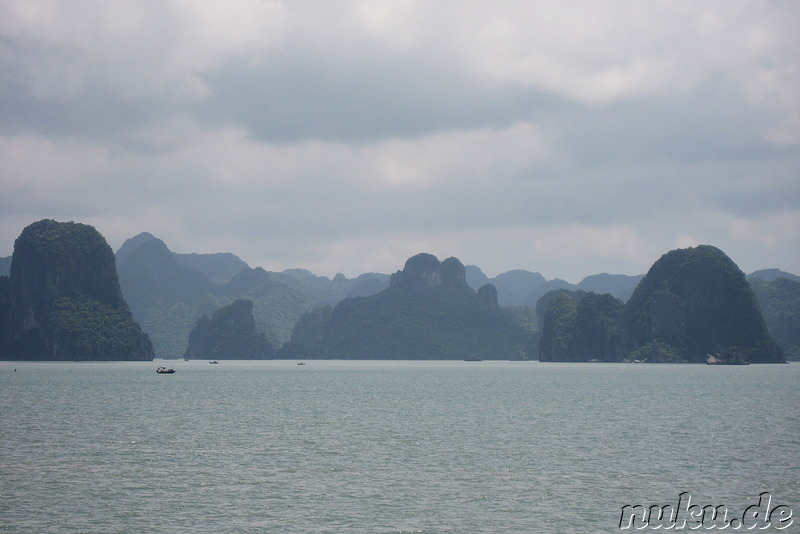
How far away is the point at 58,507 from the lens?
34.5 m

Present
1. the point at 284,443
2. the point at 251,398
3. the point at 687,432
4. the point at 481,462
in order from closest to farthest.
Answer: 1. the point at 481,462
2. the point at 284,443
3. the point at 687,432
4. the point at 251,398

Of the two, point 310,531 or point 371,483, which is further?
point 371,483

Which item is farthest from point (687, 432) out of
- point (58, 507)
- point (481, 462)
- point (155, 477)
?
point (58, 507)

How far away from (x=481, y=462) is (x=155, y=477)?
58.4 ft

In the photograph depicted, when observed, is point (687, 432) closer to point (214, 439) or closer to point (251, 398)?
point (214, 439)

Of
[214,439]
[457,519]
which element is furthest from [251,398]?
[457,519]

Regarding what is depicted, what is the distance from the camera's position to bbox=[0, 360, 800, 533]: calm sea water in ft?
109

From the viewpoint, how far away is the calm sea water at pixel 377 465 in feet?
109

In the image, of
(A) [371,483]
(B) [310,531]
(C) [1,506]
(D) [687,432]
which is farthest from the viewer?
(D) [687,432]

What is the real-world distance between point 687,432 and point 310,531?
40112 mm

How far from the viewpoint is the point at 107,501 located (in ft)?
117

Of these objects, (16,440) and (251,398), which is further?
(251,398)

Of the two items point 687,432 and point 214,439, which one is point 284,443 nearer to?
point 214,439

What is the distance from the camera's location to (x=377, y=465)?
4600 cm
